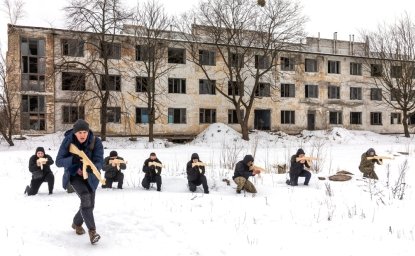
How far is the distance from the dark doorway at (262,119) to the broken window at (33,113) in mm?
19742

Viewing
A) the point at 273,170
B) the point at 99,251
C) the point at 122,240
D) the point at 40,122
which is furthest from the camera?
the point at 40,122

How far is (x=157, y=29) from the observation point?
32062 mm

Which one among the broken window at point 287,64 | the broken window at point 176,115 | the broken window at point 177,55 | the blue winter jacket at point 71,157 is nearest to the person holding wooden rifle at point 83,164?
the blue winter jacket at point 71,157

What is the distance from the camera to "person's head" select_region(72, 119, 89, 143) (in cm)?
573

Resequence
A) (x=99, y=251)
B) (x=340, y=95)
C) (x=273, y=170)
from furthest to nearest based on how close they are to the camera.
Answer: (x=340, y=95) < (x=273, y=170) < (x=99, y=251)

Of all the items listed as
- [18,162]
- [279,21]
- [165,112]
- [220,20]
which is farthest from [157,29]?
[18,162]

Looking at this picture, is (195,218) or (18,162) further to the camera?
(18,162)

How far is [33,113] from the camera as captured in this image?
31062 millimetres

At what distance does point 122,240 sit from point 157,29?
28004 mm

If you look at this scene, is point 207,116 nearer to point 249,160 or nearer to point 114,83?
point 114,83

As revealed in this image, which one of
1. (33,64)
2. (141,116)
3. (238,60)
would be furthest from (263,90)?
(33,64)

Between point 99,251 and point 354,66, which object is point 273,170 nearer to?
point 99,251

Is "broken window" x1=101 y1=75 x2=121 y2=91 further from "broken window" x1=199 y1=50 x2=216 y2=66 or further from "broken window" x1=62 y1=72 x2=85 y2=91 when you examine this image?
"broken window" x1=199 y1=50 x2=216 y2=66

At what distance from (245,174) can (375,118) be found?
3766cm
